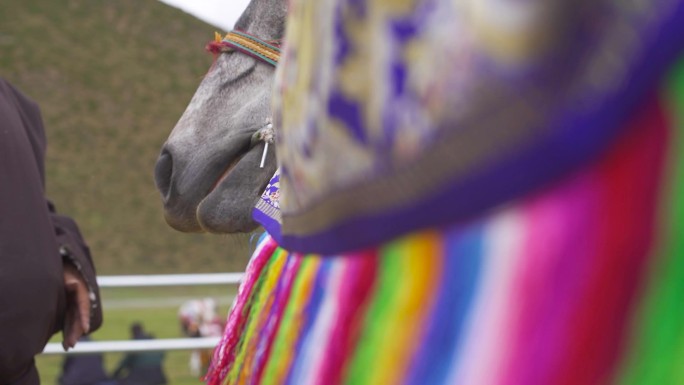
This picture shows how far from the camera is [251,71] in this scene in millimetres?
1516

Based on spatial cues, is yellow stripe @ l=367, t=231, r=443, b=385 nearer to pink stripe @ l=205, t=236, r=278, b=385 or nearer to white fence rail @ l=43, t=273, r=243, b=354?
pink stripe @ l=205, t=236, r=278, b=385

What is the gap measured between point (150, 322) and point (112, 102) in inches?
745

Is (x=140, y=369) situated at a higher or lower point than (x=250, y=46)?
lower

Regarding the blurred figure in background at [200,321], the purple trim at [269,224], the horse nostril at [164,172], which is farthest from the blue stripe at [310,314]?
the blurred figure in background at [200,321]

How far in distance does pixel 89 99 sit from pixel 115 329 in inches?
722

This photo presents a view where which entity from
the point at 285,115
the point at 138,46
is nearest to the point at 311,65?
the point at 285,115

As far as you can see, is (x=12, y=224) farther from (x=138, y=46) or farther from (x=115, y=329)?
(x=138, y=46)

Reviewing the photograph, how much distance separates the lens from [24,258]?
2.02m

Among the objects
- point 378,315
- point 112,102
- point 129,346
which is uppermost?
point 378,315

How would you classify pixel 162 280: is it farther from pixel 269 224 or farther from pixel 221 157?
pixel 269 224

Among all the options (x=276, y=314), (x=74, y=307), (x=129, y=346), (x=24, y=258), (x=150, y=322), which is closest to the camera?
(x=276, y=314)

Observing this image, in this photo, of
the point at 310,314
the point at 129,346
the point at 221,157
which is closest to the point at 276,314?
the point at 310,314

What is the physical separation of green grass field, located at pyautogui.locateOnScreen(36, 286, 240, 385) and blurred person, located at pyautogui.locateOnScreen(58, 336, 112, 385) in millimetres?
487

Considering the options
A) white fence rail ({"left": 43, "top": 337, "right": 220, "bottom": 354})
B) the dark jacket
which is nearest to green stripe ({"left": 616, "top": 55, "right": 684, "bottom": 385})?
the dark jacket
